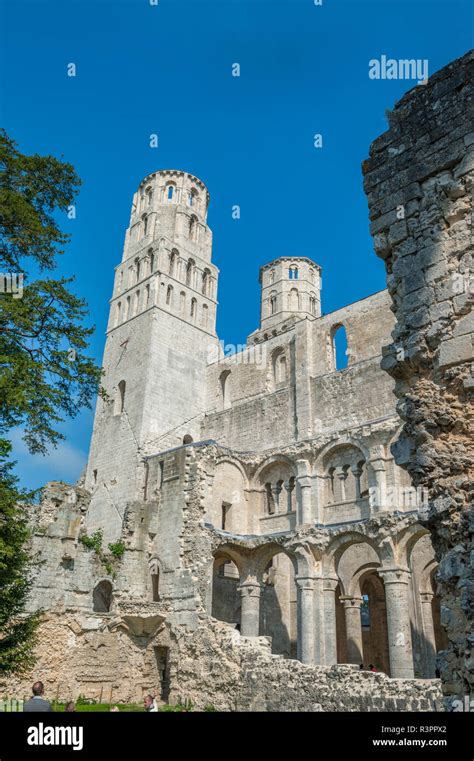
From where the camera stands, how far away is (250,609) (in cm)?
2038

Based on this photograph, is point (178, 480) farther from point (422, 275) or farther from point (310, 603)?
point (422, 275)

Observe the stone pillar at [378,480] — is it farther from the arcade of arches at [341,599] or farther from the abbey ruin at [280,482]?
the arcade of arches at [341,599]

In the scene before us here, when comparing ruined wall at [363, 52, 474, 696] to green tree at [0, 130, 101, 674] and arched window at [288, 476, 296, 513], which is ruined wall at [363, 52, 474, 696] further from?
arched window at [288, 476, 296, 513]

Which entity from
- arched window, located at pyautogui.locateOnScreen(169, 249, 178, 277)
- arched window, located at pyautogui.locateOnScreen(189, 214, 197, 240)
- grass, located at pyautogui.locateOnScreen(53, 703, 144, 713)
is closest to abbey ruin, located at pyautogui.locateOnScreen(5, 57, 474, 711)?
arched window, located at pyautogui.locateOnScreen(189, 214, 197, 240)

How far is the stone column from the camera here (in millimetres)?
16438

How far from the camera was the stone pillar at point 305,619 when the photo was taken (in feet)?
60.0

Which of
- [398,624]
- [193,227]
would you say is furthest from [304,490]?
[193,227]

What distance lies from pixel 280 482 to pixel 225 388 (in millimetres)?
8480

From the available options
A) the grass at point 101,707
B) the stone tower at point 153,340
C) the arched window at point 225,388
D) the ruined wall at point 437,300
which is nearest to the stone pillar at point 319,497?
the stone tower at point 153,340

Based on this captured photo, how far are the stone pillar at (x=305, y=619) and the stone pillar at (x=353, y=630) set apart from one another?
282 cm

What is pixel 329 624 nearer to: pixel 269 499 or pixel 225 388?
pixel 269 499

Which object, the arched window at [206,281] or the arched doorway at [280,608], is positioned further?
the arched window at [206,281]

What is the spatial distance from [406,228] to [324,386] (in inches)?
693

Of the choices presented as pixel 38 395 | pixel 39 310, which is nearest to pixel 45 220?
pixel 39 310
